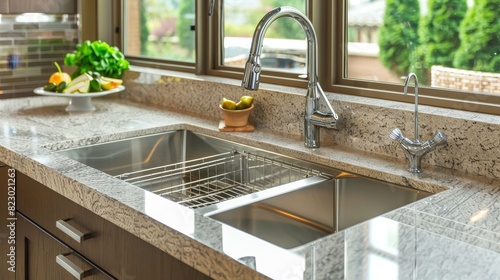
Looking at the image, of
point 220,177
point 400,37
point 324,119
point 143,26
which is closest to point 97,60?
point 143,26

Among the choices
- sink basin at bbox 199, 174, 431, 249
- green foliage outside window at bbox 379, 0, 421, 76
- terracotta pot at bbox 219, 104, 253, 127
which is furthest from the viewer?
terracotta pot at bbox 219, 104, 253, 127

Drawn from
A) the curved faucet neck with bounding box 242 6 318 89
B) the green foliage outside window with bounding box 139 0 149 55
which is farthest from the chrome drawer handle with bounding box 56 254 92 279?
the green foliage outside window with bounding box 139 0 149 55

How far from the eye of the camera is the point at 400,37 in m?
1.88

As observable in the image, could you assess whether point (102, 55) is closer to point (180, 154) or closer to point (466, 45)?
point (180, 154)

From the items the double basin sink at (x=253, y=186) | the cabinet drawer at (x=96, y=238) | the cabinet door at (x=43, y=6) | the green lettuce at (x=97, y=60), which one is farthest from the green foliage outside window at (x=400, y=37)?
the cabinet door at (x=43, y=6)

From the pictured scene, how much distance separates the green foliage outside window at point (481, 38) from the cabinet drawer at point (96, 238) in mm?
978

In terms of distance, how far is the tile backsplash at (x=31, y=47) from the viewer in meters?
2.98

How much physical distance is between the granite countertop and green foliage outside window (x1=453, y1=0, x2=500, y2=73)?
0.31 m

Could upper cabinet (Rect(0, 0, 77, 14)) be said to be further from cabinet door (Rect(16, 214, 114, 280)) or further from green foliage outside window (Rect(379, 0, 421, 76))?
green foliage outside window (Rect(379, 0, 421, 76))

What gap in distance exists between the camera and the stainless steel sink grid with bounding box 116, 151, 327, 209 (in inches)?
73.0

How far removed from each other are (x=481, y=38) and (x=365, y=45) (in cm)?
41

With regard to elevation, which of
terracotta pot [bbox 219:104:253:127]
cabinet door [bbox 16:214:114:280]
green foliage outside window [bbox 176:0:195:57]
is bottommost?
cabinet door [bbox 16:214:114:280]

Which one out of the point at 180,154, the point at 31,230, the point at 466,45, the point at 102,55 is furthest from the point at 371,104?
the point at 102,55

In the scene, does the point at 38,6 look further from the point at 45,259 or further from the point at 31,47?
the point at 45,259
